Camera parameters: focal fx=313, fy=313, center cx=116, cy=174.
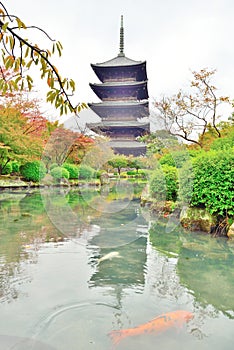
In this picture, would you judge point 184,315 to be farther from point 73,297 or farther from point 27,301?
point 27,301

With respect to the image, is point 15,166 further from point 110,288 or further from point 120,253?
point 110,288

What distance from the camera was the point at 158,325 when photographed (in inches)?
92.4

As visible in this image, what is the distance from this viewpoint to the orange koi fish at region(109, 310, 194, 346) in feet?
7.31

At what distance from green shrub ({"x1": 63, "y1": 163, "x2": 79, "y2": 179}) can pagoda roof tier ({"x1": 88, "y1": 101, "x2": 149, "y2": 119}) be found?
542cm

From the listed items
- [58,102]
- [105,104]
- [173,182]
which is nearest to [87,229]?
[173,182]

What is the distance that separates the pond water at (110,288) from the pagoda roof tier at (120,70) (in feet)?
68.9

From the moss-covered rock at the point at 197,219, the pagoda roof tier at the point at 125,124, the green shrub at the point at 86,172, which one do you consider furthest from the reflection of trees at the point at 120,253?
the pagoda roof tier at the point at 125,124

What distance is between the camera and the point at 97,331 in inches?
89.4

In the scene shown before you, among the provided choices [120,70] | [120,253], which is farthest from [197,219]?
[120,70]

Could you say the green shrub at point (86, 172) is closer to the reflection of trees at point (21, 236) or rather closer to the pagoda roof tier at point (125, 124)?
the pagoda roof tier at point (125, 124)

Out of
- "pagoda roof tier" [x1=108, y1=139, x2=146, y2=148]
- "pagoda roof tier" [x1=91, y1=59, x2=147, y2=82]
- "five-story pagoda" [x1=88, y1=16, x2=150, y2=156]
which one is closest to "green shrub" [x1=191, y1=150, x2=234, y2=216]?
"pagoda roof tier" [x1=108, y1=139, x2=146, y2=148]

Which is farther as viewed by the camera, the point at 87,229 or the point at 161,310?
the point at 87,229

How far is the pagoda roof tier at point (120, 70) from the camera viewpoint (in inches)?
966

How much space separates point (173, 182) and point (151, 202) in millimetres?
1688
